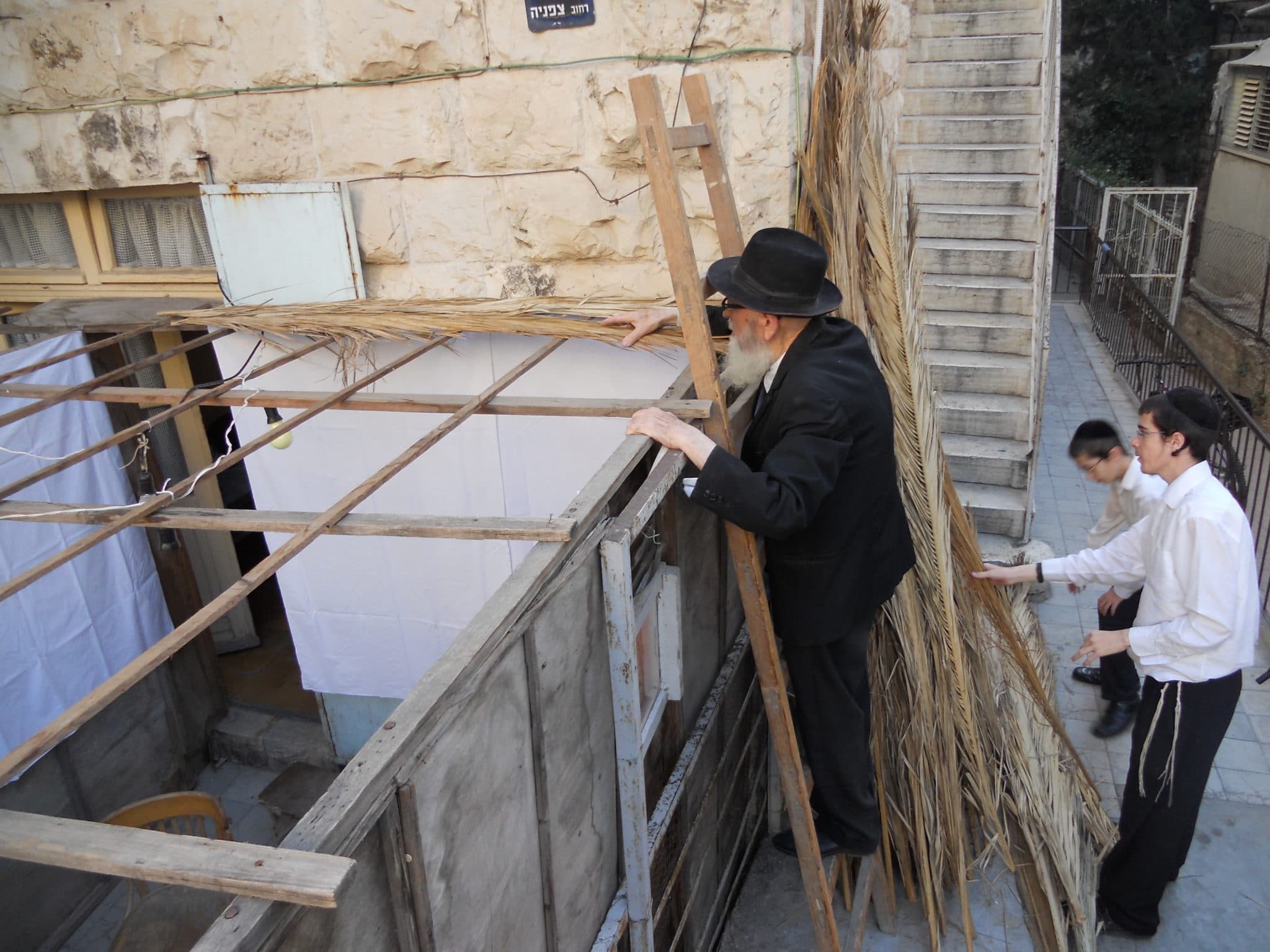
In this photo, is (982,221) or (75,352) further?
(982,221)

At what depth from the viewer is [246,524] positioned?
1.94 meters

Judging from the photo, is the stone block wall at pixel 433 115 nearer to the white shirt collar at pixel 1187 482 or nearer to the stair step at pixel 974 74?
the white shirt collar at pixel 1187 482

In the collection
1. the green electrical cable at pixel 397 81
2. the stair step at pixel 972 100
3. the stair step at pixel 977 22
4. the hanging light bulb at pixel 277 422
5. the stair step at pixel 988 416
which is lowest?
the stair step at pixel 988 416

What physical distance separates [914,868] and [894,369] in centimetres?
193

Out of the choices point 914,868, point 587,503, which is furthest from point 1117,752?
point 587,503

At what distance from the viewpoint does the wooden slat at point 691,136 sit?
2500mm

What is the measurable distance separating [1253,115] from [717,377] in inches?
632

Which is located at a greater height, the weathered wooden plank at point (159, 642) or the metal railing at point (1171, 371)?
the weathered wooden plank at point (159, 642)

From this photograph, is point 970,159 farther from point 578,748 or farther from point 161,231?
point 578,748

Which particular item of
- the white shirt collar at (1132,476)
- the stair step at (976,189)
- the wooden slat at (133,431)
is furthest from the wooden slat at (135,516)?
the stair step at (976,189)

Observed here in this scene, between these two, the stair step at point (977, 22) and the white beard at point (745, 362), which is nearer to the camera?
the white beard at point (745, 362)

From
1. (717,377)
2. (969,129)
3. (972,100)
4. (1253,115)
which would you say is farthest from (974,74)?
(1253,115)

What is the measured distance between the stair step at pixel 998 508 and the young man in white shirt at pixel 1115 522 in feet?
2.06

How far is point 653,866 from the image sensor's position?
250 centimetres
